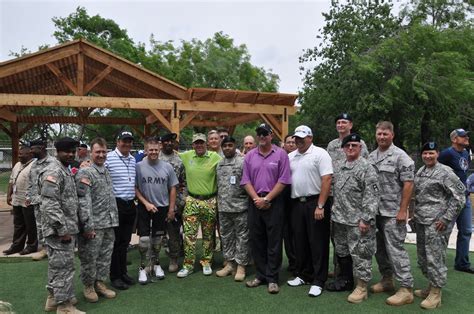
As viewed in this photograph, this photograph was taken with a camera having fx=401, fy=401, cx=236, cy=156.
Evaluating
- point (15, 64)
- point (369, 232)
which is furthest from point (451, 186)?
point (15, 64)

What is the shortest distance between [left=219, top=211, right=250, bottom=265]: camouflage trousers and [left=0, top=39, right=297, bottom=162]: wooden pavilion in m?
4.47

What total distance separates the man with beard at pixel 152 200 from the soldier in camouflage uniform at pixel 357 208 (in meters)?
1.98

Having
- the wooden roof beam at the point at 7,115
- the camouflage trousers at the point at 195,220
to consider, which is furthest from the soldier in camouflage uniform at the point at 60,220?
the wooden roof beam at the point at 7,115

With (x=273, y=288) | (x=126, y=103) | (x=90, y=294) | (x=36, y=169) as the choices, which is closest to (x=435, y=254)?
(x=273, y=288)

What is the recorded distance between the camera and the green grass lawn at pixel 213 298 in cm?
396

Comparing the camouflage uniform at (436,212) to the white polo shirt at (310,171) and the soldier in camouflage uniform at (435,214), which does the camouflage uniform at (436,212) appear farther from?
the white polo shirt at (310,171)

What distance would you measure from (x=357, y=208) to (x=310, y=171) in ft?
2.05

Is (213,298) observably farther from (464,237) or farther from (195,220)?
(464,237)

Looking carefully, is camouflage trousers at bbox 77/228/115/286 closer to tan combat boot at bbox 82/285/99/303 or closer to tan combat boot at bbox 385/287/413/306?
tan combat boot at bbox 82/285/99/303

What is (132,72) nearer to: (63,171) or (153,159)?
(153,159)

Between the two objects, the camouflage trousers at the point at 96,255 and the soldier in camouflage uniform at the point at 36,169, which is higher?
the soldier in camouflage uniform at the point at 36,169

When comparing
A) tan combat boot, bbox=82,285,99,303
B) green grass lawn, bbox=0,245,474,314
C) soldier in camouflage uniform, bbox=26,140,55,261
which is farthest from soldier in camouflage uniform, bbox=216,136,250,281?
soldier in camouflage uniform, bbox=26,140,55,261

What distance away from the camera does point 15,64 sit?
8.04 m

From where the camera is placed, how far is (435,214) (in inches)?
159
